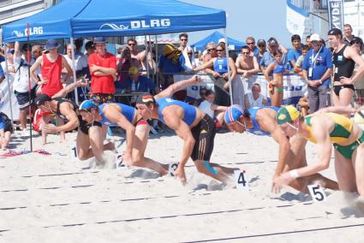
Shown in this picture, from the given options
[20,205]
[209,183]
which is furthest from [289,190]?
[20,205]

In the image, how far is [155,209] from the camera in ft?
24.0

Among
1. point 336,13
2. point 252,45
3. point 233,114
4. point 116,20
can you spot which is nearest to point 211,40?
point 336,13

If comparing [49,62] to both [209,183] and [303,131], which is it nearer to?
[209,183]

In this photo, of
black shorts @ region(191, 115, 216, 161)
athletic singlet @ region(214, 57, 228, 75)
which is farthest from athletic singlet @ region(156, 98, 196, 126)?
athletic singlet @ region(214, 57, 228, 75)

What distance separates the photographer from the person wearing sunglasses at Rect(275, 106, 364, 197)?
6.41 metres

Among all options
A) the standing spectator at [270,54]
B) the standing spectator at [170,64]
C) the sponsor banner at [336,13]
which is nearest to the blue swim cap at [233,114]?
the standing spectator at [270,54]

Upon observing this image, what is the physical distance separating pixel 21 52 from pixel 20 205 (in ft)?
22.7

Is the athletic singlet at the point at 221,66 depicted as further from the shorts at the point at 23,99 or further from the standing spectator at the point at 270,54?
the shorts at the point at 23,99

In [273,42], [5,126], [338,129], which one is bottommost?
[5,126]

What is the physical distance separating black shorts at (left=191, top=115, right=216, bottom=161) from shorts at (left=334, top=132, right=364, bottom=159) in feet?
6.11

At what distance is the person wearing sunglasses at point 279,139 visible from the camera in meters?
7.65

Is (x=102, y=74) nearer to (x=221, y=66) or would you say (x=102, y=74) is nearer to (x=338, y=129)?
(x=221, y=66)

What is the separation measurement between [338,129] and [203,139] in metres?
2.15

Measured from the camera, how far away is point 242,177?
813 cm
